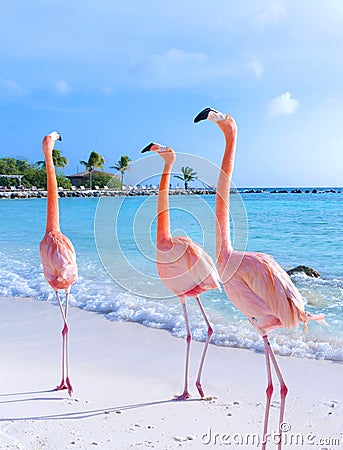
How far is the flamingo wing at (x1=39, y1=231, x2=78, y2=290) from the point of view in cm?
411

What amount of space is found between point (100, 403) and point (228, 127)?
247 cm

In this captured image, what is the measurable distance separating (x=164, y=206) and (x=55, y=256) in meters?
1.14

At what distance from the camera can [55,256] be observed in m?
4.12

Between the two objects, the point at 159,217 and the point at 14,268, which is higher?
the point at 159,217

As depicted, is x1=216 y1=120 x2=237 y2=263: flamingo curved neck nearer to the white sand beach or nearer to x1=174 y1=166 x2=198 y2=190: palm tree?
x1=174 y1=166 x2=198 y2=190: palm tree

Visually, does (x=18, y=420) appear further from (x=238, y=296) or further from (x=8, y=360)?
(x=238, y=296)

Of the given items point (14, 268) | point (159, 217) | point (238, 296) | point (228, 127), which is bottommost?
point (14, 268)

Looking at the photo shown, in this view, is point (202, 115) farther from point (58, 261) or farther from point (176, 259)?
point (58, 261)

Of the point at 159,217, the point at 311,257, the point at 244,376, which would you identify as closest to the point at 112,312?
the point at 244,376

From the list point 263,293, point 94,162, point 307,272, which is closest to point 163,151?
point 263,293

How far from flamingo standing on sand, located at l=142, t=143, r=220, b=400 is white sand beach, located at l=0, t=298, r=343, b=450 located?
400 millimetres

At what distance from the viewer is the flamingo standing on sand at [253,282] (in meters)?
2.80

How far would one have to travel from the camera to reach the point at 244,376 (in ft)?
14.5

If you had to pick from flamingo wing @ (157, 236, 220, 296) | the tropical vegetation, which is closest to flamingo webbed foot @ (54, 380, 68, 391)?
flamingo wing @ (157, 236, 220, 296)
